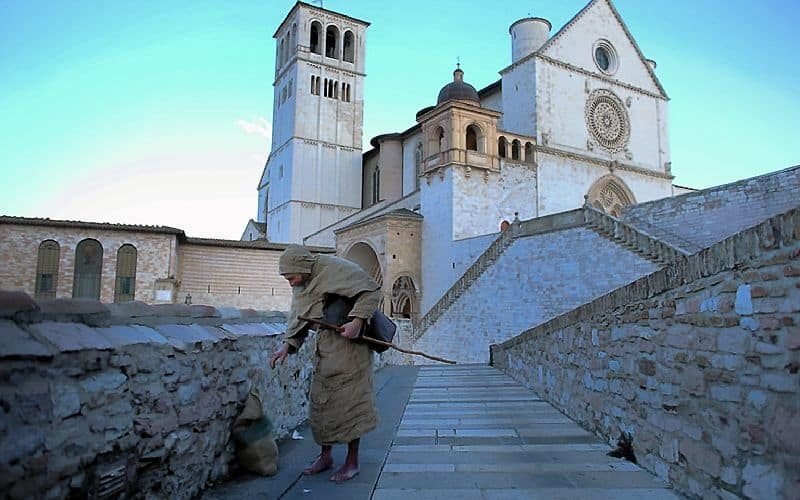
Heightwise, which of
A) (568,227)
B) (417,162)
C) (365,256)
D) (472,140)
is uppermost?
(417,162)

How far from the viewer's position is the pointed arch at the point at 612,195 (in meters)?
34.4

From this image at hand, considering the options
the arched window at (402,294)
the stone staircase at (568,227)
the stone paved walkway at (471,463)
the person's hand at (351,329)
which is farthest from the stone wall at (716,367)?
the arched window at (402,294)

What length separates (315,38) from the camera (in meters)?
51.9

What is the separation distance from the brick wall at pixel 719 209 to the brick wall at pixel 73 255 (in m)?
20.7

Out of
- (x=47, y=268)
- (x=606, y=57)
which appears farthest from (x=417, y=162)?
(x=47, y=268)

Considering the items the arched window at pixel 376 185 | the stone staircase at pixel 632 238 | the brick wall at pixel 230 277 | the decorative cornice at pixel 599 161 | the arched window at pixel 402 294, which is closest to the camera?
the stone staircase at pixel 632 238

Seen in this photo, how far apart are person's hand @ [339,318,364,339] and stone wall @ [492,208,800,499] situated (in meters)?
2.37

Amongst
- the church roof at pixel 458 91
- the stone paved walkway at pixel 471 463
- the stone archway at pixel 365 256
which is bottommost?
the stone paved walkway at pixel 471 463

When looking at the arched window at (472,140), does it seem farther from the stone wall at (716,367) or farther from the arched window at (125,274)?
the stone wall at (716,367)

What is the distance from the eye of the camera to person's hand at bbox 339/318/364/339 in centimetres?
434

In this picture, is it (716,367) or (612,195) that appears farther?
(612,195)

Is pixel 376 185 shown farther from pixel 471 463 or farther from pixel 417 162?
pixel 471 463

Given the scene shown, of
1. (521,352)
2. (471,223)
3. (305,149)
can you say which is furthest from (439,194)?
(305,149)

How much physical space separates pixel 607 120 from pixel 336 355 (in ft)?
116
